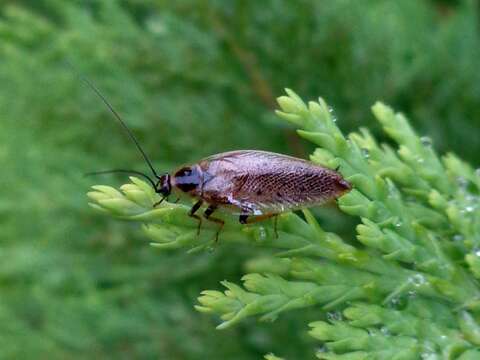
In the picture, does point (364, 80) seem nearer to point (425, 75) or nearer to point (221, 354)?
point (425, 75)

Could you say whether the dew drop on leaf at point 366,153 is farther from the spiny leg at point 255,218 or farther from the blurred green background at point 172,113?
the blurred green background at point 172,113

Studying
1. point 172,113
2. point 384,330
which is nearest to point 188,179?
point 384,330

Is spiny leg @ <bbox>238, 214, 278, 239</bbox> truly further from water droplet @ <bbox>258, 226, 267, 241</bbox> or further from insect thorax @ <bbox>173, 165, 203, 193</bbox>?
insect thorax @ <bbox>173, 165, 203, 193</bbox>

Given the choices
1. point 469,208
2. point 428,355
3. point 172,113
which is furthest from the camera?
point 172,113

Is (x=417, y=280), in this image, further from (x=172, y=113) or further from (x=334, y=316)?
(x=172, y=113)

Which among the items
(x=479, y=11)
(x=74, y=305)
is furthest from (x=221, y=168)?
(x=479, y=11)

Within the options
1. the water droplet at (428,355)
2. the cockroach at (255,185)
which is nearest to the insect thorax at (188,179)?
the cockroach at (255,185)
